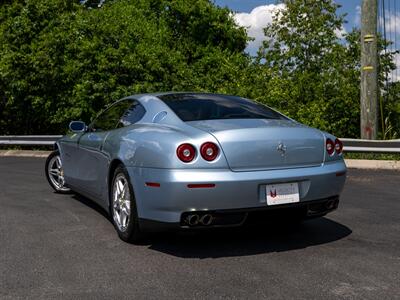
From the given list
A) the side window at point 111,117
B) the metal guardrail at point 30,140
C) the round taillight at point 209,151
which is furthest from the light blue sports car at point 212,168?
the metal guardrail at point 30,140

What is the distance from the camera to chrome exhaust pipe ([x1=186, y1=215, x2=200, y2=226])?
163 inches

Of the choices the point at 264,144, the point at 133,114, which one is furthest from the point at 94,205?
the point at 264,144

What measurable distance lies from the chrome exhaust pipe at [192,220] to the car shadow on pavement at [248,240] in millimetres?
323

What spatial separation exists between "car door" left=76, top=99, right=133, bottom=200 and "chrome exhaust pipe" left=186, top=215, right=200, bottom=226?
4.24 ft

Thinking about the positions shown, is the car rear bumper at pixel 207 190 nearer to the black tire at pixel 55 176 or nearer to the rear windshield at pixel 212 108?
the rear windshield at pixel 212 108

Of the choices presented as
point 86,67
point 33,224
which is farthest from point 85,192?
point 86,67

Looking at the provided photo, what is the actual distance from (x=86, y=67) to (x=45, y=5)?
350cm

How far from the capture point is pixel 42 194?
7328mm

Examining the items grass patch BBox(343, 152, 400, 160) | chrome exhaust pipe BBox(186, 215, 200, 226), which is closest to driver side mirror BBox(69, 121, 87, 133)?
chrome exhaust pipe BBox(186, 215, 200, 226)

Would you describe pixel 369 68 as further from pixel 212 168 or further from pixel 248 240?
pixel 212 168

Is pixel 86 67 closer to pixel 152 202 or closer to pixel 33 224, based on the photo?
pixel 33 224

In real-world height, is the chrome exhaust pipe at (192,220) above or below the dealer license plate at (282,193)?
below

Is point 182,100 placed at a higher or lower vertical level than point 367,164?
higher

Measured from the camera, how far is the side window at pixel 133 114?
5108 millimetres
